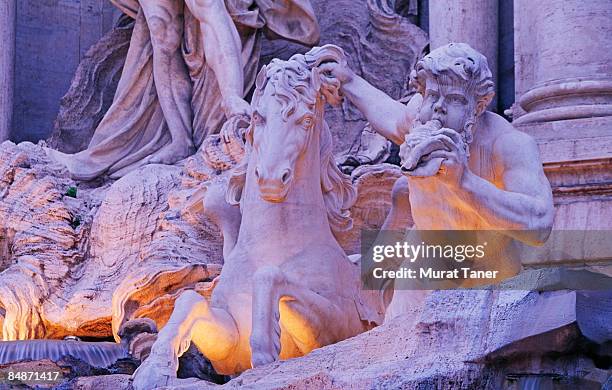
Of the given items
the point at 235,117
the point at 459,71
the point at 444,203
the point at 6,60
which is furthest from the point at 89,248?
the point at 459,71

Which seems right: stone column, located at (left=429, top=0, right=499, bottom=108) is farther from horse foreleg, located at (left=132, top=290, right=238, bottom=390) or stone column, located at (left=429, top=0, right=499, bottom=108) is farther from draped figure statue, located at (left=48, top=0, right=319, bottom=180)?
horse foreleg, located at (left=132, top=290, right=238, bottom=390)

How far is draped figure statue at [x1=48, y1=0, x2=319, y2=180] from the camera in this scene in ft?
37.7

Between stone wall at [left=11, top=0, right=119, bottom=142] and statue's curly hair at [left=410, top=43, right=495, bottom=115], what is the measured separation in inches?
269

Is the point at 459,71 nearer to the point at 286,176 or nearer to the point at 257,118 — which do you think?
the point at 286,176

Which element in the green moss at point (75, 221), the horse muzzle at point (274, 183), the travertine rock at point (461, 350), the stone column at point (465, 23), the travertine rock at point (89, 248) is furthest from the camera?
the stone column at point (465, 23)

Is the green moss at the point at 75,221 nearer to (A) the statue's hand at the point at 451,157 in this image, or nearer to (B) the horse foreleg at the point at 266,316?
(B) the horse foreleg at the point at 266,316

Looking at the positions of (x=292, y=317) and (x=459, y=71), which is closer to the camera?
(x=459, y=71)

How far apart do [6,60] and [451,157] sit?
6.82 meters

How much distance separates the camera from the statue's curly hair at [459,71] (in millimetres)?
6938

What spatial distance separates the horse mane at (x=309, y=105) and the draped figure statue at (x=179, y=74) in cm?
318

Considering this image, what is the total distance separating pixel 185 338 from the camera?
7.42 meters

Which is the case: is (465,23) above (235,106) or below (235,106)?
above

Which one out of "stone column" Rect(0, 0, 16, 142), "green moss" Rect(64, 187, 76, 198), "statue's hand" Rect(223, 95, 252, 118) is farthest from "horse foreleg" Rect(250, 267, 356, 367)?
"stone column" Rect(0, 0, 16, 142)
